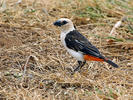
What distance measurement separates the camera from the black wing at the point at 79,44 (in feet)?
15.5

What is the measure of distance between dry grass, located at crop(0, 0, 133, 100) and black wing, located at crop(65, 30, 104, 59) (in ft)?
1.20

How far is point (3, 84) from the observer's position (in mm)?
4449

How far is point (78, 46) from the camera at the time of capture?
4812 millimetres

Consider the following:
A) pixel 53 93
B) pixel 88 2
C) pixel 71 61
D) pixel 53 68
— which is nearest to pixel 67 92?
pixel 53 93

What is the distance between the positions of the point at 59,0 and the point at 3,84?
3502 millimetres

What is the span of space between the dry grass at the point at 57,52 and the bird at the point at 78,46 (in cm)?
26

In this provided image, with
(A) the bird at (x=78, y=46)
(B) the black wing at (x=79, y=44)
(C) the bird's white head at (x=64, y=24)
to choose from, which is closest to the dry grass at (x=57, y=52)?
(A) the bird at (x=78, y=46)

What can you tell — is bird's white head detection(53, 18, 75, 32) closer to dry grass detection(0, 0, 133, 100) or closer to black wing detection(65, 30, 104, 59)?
black wing detection(65, 30, 104, 59)

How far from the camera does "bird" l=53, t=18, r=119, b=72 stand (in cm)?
469

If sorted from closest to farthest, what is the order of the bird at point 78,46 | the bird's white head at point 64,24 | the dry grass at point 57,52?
the dry grass at point 57,52 → the bird at point 78,46 → the bird's white head at point 64,24

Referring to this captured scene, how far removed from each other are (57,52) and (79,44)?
0.78 meters

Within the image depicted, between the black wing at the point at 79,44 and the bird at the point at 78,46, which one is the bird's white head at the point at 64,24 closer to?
the bird at the point at 78,46

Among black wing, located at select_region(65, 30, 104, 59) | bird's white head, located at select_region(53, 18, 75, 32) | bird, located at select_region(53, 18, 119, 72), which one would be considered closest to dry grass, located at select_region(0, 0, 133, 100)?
bird, located at select_region(53, 18, 119, 72)

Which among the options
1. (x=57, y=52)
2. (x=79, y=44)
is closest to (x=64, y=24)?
(x=79, y=44)
